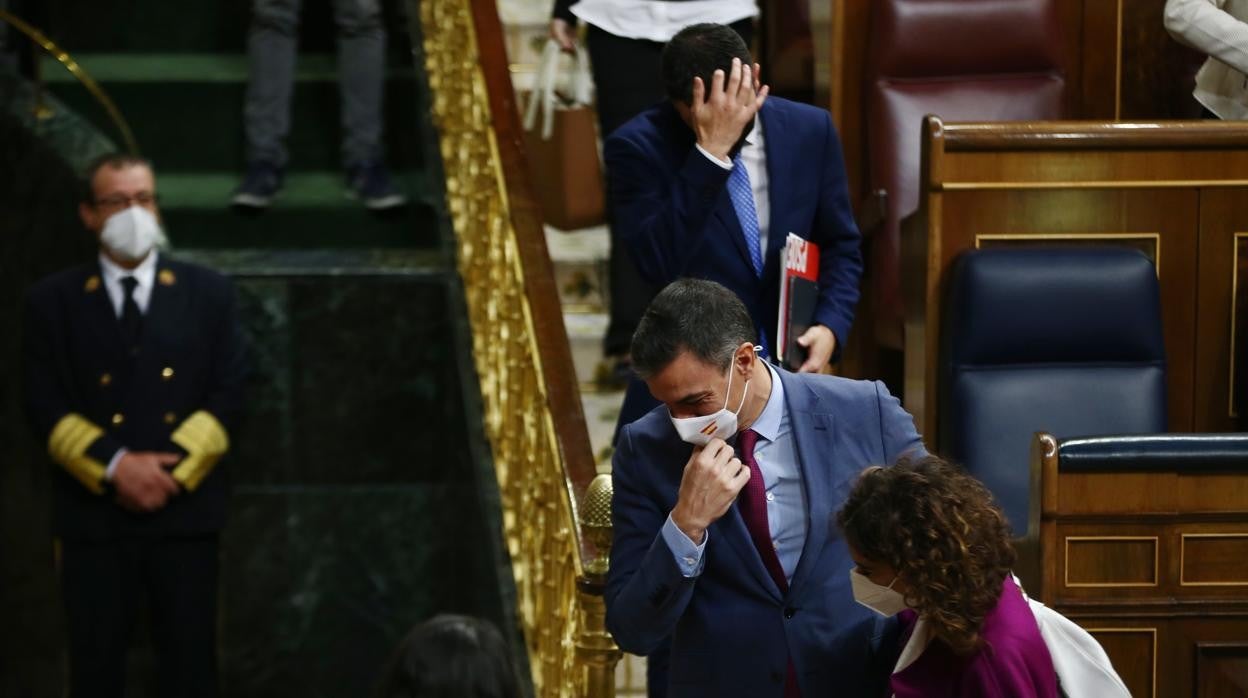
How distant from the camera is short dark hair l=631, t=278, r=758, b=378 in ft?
8.25

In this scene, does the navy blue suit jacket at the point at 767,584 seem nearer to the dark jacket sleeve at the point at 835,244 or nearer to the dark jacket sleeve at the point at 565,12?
the dark jacket sleeve at the point at 835,244

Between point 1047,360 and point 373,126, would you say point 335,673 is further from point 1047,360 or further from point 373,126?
point 1047,360

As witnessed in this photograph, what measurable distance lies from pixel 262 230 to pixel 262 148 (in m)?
0.27

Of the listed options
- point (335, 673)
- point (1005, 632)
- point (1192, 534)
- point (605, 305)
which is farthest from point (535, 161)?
point (1005, 632)

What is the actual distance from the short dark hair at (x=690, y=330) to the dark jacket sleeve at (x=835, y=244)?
41.6 inches

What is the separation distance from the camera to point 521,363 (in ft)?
14.4

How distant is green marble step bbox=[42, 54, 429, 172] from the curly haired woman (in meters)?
4.44

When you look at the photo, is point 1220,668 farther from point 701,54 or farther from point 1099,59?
point 1099,59

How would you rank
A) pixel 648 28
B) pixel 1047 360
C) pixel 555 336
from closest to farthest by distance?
1. pixel 1047 360
2. pixel 555 336
3. pixel 648 28

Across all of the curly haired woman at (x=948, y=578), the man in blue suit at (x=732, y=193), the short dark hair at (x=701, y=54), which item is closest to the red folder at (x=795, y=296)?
the man in blue suit at (x=732, y=193)

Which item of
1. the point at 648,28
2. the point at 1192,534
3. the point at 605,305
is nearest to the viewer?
the point at 1192,534

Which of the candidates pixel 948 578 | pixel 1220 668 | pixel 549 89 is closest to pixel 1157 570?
pixel 1220 668

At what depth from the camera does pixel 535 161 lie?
18.8ft

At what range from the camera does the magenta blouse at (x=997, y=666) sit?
7.08ft
